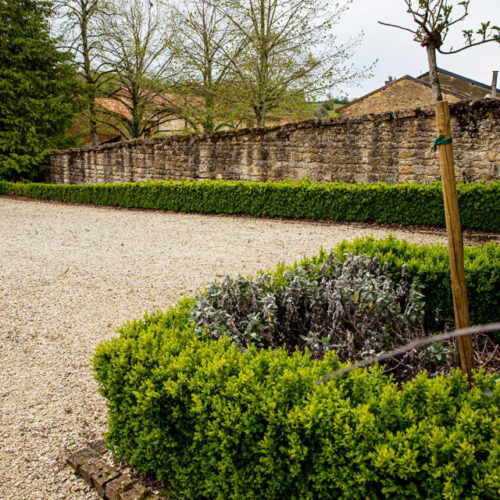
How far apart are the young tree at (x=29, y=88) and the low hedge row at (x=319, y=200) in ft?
20.9

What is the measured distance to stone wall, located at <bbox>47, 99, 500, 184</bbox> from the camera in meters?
8.42

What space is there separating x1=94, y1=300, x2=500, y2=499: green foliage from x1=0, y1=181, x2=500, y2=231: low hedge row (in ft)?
21.5

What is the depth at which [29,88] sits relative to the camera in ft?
54.8

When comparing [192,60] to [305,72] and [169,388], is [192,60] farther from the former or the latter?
[169,388]

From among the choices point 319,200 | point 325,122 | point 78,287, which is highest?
point 325,122

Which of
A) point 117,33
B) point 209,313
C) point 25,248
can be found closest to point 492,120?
point 209,313

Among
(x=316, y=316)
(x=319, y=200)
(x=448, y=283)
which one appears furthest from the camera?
(x=319, y=200)

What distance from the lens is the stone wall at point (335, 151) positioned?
842 centimetres

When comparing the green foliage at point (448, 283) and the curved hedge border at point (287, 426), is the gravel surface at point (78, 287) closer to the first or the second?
the curved hedge border at point (287, 426)

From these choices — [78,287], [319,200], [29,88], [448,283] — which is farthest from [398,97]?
[448,283]

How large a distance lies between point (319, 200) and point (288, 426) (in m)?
7.72

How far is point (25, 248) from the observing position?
7.83 metres

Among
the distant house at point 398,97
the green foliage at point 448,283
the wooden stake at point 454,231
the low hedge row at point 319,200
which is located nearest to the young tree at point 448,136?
the wooden stake at point 454,231

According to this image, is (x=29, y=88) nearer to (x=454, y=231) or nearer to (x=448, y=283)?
(x=448, y=283)
